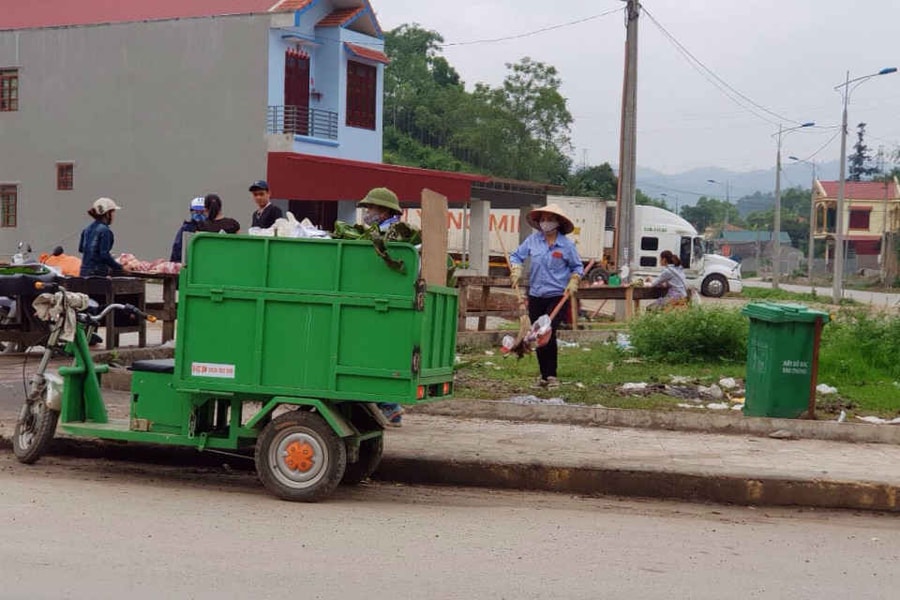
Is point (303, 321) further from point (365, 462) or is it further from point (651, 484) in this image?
point (651, 484)

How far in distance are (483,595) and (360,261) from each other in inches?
100

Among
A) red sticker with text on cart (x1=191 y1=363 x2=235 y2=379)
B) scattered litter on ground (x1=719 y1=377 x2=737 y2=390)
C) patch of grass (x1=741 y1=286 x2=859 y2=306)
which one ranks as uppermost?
red sticker with text on cart (x1=191 y1=363 x2=235 y2=379)

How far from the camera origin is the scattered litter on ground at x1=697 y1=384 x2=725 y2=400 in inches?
462

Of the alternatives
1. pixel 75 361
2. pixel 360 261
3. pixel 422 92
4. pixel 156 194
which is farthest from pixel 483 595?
pixel 422 92

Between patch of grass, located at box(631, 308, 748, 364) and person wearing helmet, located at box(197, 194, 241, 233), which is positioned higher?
person wearing helmet, located at box(197, 194, 241, 233)

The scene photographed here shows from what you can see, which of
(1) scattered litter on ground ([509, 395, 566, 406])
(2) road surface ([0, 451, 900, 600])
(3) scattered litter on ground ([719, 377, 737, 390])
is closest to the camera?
(2) road surface ([0, 451, 900, 600])

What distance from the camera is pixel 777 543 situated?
6.79 meters

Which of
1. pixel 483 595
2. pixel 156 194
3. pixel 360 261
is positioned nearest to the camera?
pixel 483 595

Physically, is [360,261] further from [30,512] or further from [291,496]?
[30,512]

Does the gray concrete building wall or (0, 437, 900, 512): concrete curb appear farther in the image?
the gray concrete building wall

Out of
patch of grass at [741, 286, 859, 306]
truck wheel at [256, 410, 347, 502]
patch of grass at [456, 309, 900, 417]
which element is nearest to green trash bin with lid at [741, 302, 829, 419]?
patch of grass at [456, 309, 900, 417]

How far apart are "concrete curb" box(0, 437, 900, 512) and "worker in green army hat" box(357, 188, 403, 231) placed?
1752 mm

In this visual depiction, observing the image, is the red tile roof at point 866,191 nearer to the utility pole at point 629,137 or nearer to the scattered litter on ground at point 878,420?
the utility pole at point 629,137

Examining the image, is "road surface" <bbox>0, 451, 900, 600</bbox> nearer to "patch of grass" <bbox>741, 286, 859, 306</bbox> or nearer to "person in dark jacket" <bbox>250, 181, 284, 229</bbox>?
"person in dark jacket" <bbox>250, 181, 284, 229</bbox>
